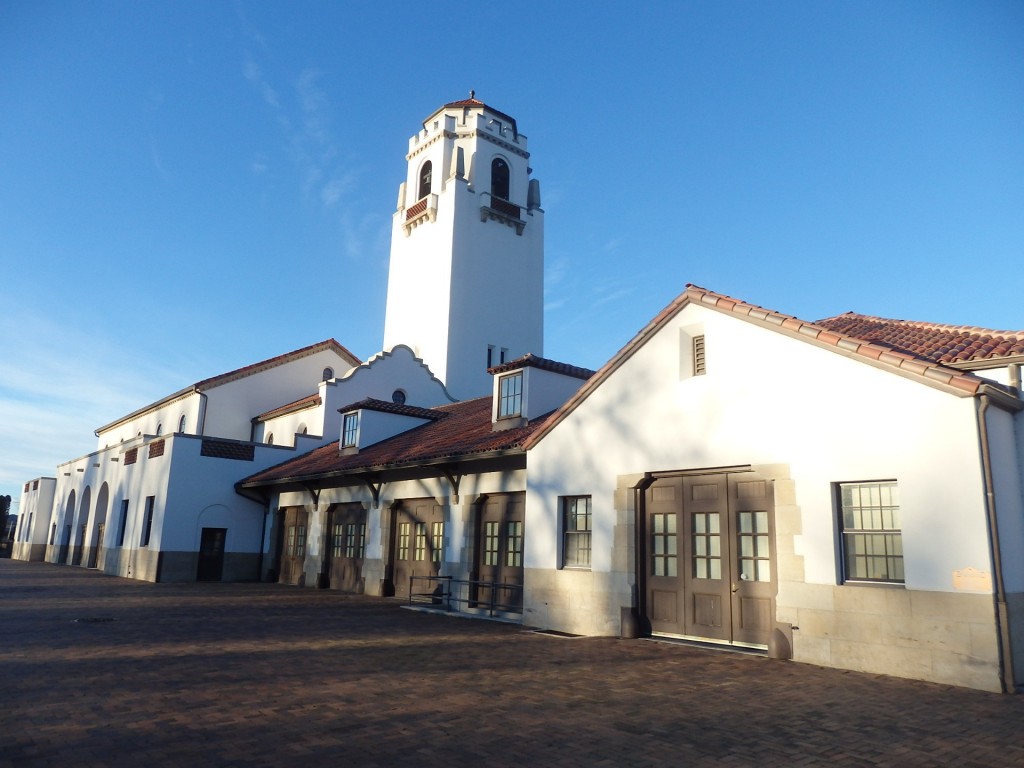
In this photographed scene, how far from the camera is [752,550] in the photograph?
1095 centimetres

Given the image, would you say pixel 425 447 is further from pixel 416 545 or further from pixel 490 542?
Answer: pixel 490 542

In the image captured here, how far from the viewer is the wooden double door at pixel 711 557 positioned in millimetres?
10789

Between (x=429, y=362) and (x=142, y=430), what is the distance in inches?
716

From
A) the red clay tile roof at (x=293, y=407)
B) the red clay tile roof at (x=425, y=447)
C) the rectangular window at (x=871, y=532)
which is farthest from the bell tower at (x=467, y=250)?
the rectangular window at (x=871, y=532)

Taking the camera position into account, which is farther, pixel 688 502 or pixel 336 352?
pixel 336 352

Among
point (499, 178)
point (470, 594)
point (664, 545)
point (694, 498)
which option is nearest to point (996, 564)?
point (694, 498)

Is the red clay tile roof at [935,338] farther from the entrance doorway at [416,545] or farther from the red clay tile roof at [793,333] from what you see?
the entrance doorway at [416,545]

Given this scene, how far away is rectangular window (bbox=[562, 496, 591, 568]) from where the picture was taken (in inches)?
535

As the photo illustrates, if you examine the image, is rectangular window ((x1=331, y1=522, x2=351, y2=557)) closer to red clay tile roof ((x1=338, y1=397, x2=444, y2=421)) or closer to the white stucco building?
the white stucco building

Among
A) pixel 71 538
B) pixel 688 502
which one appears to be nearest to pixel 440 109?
pixel 71 538

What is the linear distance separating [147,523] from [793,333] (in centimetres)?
2303

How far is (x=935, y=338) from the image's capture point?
1170 centimetres

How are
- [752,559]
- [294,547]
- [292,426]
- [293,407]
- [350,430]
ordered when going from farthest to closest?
[292,426] → [293,407] → [294,547] → [350,430] → [752,559]

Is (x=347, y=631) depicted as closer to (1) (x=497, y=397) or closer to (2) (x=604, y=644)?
(2) (x=604, y=644)
